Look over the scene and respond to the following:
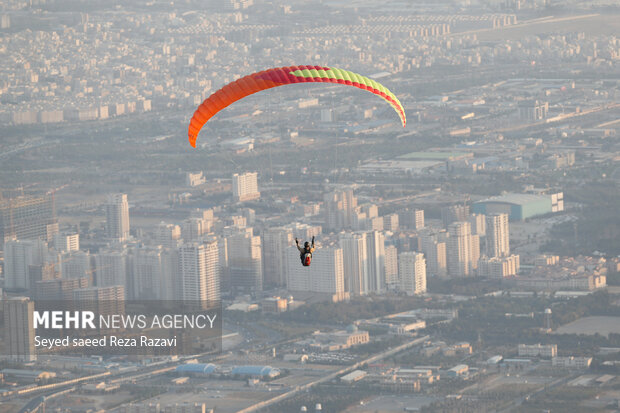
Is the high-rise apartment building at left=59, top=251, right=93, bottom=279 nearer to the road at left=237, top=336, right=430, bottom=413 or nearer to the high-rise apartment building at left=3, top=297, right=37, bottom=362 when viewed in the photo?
the high-rise apartment building at left=3, top=297, right=37, bottom=362

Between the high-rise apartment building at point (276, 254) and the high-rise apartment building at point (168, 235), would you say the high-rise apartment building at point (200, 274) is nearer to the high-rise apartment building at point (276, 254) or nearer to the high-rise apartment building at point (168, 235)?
the high-rise apartment building at point (276, 254)

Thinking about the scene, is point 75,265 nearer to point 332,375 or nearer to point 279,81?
point 332,375

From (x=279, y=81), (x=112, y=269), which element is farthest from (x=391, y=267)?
(x=279, y=81)

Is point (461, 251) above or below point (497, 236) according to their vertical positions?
below

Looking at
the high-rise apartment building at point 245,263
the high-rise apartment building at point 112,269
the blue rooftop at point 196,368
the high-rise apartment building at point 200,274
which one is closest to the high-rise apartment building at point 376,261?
the high-rise apartment building at point 245,263

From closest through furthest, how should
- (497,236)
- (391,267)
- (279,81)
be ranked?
(279,81)
(391,267)
(497,236)

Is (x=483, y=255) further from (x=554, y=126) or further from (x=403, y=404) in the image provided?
(x=554, y=126)
